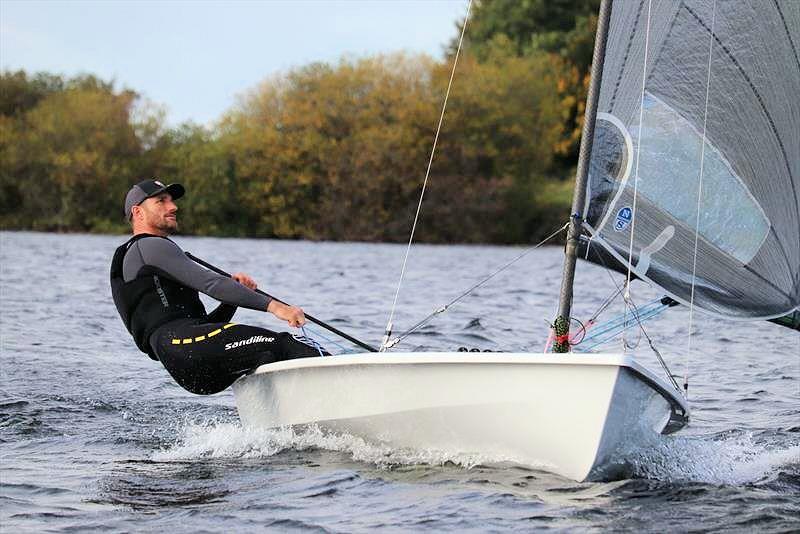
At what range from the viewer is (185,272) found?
7121 mm

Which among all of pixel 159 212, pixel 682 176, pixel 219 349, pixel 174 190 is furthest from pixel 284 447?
pixel 682 176

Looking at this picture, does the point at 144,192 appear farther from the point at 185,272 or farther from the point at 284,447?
the point at 284,447

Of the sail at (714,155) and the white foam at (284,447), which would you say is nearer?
the white foam at (284,447)

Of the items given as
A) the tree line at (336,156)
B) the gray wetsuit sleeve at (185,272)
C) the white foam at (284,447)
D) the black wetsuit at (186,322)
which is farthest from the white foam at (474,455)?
the tree line at (336,156)

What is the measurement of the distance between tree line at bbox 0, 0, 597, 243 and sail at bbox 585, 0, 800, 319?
1586 inches

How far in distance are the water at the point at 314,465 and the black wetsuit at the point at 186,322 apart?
49 centimetres

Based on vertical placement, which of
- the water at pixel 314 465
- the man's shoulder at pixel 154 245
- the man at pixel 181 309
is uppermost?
the man's shoulder at pixel 154 245

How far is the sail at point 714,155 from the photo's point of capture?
7.17 m

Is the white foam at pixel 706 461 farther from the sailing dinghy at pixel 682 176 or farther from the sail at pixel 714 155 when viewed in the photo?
the sail at pixel 714 155

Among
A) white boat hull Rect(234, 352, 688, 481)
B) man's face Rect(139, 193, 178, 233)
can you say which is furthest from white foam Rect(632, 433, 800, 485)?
man's face Rect(139, 193, 178, 233)

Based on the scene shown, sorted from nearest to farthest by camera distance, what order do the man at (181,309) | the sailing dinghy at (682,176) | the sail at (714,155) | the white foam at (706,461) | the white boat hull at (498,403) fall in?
the white boat hull at (498,403) → the white foam at (706,461) → the sailing dinghy at (682,176) → the man at (181,309) → the sail at (714,155)

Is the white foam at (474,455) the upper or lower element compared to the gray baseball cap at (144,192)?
lower

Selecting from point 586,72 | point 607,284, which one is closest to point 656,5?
point 607,284

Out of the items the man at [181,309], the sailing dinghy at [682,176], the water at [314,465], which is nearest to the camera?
the water at [314,465]
